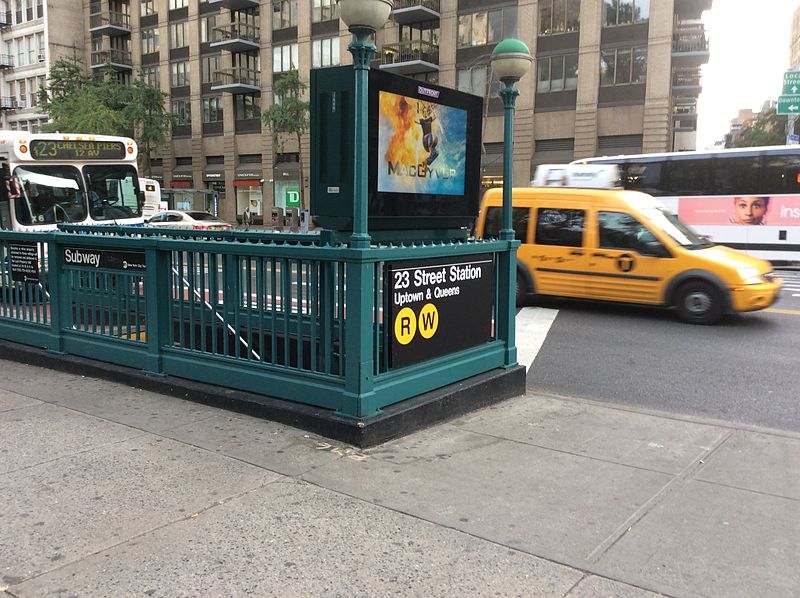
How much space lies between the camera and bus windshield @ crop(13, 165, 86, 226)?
11.4 meters

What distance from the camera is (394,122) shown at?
554 cm

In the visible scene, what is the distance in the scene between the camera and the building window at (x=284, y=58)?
156ft

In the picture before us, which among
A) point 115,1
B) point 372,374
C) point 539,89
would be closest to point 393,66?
point 539,89

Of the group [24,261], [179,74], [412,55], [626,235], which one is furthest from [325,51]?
[24,261]

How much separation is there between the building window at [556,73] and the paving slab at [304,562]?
37.1 m

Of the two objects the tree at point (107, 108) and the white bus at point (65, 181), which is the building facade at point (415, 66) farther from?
the white bus at point (65, 181)

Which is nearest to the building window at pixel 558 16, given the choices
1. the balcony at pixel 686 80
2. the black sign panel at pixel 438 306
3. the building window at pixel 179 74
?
the balcony at pixel 686 80

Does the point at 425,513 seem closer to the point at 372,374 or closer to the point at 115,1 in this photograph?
the point at 372,374

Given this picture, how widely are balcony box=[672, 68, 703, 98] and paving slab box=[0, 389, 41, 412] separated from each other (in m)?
38.0

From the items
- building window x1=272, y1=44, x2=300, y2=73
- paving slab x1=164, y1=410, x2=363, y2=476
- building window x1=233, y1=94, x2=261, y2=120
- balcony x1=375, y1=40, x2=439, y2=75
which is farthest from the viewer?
building window x1=233, y1=94, x2=261, y2=120

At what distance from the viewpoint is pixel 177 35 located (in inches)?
2128

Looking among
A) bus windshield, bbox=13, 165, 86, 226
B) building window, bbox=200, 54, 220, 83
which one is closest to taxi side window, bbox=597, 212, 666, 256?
bus windshield, bbox=13, 165, 86, 226

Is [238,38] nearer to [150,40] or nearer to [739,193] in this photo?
[150,40]

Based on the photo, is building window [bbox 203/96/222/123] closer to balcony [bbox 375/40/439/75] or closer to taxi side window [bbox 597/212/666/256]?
balcony [bbox 375/40/439/75]
